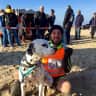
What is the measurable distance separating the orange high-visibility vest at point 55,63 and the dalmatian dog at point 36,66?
5.7 inches

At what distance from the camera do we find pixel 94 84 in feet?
22.9

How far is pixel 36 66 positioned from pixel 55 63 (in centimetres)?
45

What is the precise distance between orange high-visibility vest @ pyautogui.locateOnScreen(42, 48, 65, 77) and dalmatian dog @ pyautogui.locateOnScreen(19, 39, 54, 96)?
146mm

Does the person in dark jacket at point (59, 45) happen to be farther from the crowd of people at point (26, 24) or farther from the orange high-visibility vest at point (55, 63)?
the crowd of people at point (26, 24)

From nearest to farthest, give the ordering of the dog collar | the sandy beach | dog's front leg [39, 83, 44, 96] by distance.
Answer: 1. the dog collar
2. dog's front leg [39, 83, 44, 96]
3. the sandy beach

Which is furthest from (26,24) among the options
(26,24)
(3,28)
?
(3,28)

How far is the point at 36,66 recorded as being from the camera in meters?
5.83

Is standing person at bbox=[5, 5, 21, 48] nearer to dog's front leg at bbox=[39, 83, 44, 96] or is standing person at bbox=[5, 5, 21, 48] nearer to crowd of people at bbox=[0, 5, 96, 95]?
crowd of people at bbox=[0, 5, 96, 95]

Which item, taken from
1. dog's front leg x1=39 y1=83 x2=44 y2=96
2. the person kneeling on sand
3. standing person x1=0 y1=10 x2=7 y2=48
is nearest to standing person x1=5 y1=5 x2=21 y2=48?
standing person x1=0 y1=10 x2=7 y2=48

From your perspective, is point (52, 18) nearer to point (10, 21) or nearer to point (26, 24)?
point (26, 24)

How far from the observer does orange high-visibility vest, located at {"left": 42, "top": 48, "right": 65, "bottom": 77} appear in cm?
612

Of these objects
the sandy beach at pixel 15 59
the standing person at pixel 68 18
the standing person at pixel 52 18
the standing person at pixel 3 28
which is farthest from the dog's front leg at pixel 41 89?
the standing person at pixel 52 18

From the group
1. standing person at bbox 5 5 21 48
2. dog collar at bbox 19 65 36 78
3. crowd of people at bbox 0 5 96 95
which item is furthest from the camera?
crowd of people at bbox 0 5 96 95

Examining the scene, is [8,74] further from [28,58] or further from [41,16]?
[41,16]
